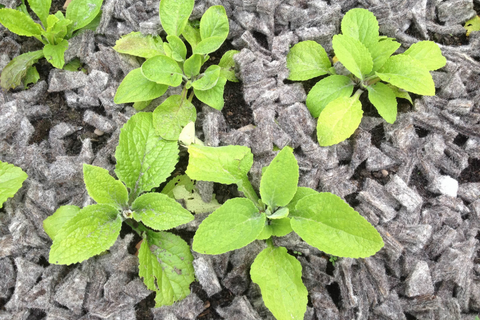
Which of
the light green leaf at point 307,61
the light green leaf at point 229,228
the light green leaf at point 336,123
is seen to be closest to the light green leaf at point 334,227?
the light green leaf at point 229,228

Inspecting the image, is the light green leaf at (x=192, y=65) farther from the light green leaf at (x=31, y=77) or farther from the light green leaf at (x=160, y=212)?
the light green leaf at (x=31, y=77)

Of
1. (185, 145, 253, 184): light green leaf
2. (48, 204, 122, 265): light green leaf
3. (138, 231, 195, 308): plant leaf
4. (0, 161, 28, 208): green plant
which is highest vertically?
(185, 145, 253, 184): light green leaf

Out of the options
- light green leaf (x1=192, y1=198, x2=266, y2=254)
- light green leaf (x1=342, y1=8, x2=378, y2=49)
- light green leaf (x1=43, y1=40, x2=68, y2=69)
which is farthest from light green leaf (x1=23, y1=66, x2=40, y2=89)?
light green leaf (x1=342, y1=8, x2=378, y2=49)

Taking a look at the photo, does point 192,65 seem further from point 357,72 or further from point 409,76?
point 409,76

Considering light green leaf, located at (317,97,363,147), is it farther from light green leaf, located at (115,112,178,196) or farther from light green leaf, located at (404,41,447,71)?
light green leaf, located at (115,112,178,196)

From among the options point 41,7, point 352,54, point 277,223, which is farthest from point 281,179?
point 41,7
